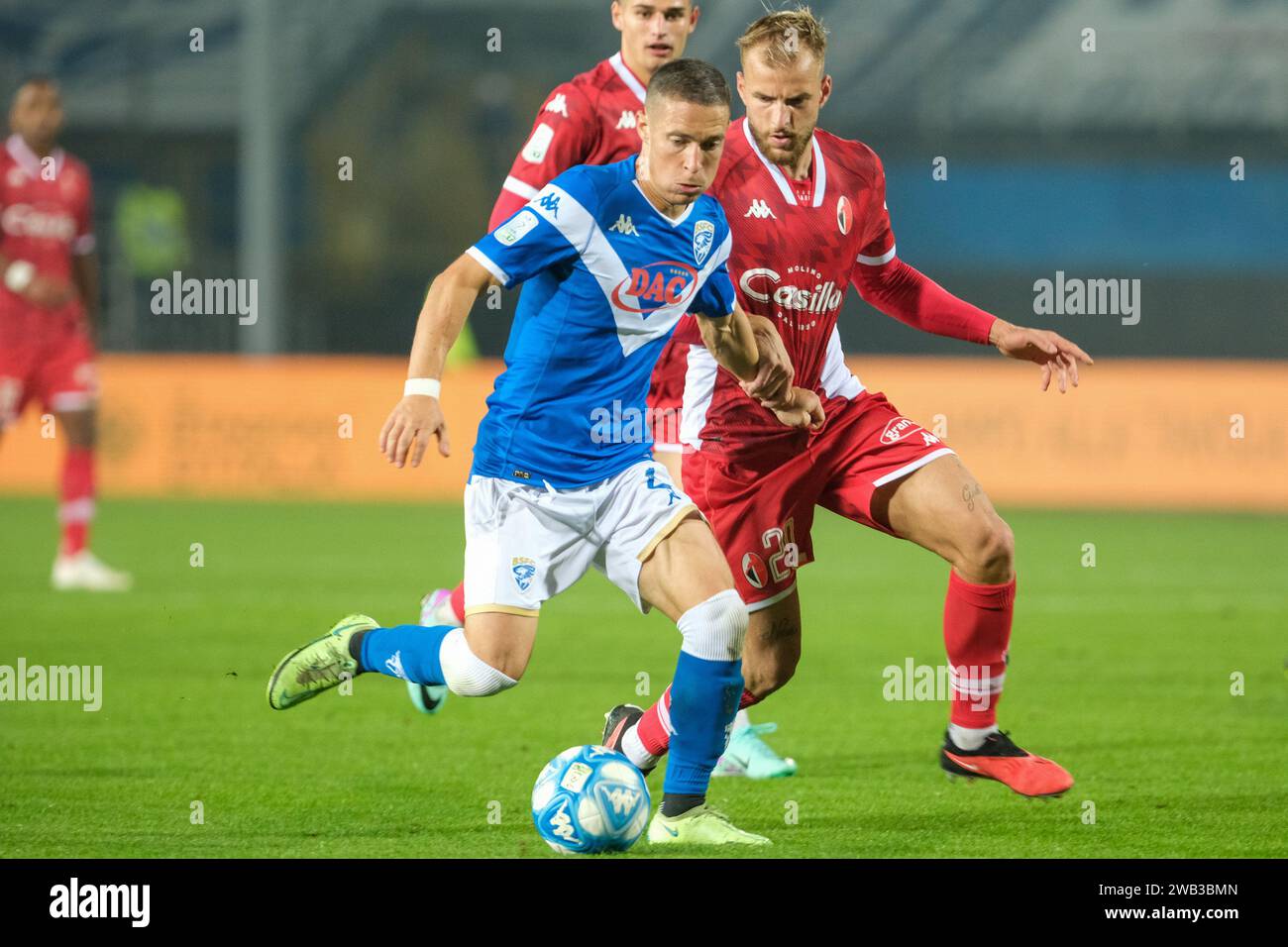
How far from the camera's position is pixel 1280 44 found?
2569cm

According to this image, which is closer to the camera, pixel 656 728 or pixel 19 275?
pixel 656 728

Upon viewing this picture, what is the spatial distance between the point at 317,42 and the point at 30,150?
15.8 meters

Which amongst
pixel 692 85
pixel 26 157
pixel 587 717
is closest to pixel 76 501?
pixel 26 157

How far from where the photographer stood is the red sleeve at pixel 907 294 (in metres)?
5.86

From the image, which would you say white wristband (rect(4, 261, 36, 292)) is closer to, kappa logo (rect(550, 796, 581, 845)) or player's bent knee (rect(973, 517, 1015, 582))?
player's bent knee (rect(973, 517, 1015, 582))

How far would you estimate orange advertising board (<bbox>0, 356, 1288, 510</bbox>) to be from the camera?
48.1 ft

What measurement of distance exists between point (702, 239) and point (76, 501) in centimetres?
684

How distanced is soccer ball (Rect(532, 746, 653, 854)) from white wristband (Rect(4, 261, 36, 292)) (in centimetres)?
727

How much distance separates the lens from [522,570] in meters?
4.92

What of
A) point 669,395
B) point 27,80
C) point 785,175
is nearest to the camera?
point 785,175

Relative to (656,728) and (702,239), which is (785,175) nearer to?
(702,239)

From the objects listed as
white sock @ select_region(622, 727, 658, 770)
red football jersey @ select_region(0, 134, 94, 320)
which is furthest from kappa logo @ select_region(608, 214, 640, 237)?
red football jersey @ select_region(0, 134, 94, 320)
